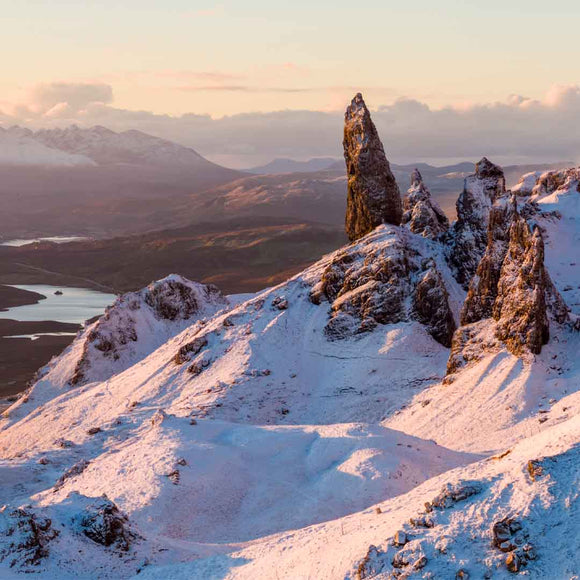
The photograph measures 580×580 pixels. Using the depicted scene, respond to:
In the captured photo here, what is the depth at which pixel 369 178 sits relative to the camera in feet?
272

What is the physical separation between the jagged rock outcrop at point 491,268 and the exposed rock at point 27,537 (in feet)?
137

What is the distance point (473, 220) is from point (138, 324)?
143 ft

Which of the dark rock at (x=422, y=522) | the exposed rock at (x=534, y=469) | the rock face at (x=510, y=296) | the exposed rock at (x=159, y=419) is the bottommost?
the exposed rock at (x=159, y=419)

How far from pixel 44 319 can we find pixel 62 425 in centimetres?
10319

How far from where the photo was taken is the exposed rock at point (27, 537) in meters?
34.6

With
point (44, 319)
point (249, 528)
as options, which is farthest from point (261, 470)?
point (44, 319)

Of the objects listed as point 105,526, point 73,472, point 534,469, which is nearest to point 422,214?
point 73,472

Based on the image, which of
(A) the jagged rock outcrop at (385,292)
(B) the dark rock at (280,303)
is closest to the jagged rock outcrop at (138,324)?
(B) the dark rock at (280,303)

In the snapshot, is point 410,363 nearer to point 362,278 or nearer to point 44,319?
point 362,278

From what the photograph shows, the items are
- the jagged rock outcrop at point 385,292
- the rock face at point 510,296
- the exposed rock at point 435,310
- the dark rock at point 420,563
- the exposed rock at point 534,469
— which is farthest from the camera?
the jagged rock outcrop at point 385,292

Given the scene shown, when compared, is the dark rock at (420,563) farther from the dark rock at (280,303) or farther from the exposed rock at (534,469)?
the dark rock at (280,303)

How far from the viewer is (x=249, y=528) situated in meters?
43.2

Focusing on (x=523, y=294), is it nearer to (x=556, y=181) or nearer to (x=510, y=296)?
(x=510, y=296)

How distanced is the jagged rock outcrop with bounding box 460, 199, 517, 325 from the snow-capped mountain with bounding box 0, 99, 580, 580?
0.18m
